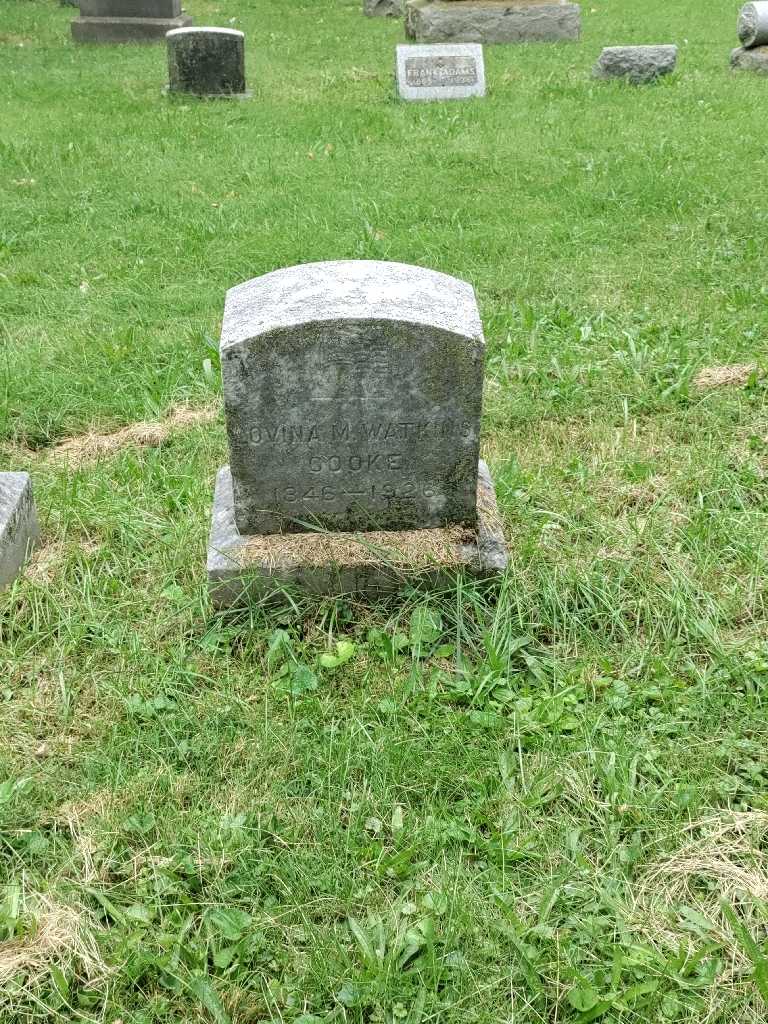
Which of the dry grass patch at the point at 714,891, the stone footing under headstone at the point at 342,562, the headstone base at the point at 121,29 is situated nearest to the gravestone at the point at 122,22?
the headstone base at the point at 121,29

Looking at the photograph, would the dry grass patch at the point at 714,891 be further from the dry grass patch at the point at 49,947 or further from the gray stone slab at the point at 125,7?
the gray stone slab at the point at 125,7

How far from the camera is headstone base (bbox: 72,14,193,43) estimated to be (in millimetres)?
13070

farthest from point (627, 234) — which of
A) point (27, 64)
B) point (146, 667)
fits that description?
point (27, 64)

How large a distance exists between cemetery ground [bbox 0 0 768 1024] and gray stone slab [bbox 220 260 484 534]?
34cm

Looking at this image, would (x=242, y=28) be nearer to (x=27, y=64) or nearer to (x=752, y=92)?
(x=27, y=64)

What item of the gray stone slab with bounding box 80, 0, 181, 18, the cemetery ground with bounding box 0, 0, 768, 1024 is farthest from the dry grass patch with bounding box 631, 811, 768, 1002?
the gray stone slab with bounding box 80, 0, 181, 18

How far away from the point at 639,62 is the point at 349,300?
8.93m

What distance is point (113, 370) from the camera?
4.73 meters

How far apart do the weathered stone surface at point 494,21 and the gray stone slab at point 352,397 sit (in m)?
10.7

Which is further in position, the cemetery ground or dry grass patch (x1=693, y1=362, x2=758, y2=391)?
dry grass patch (x1=693, y1=362, x2=758, y2=391)

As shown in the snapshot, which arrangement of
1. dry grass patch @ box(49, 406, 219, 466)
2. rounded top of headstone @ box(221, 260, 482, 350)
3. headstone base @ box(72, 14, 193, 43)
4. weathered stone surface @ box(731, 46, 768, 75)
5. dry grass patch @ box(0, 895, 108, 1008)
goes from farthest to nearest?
1. headstone base @ box(72, 14, 193, 43)
2. weathered stone surface @ box(731, 46, 768, 75)
3. dry grass patch @ box(49, 406, 219, 466)
4. rounded top of headstone @ box(221, 260, 482, 350)
5. dry grass patch @ box(0, 895, 108, 1008)

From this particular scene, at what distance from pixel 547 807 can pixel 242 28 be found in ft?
49.4

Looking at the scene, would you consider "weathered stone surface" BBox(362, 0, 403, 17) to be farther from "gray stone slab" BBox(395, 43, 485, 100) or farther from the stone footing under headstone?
the stone footing under headstone

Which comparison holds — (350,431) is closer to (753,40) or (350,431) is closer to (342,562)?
(342,562)
